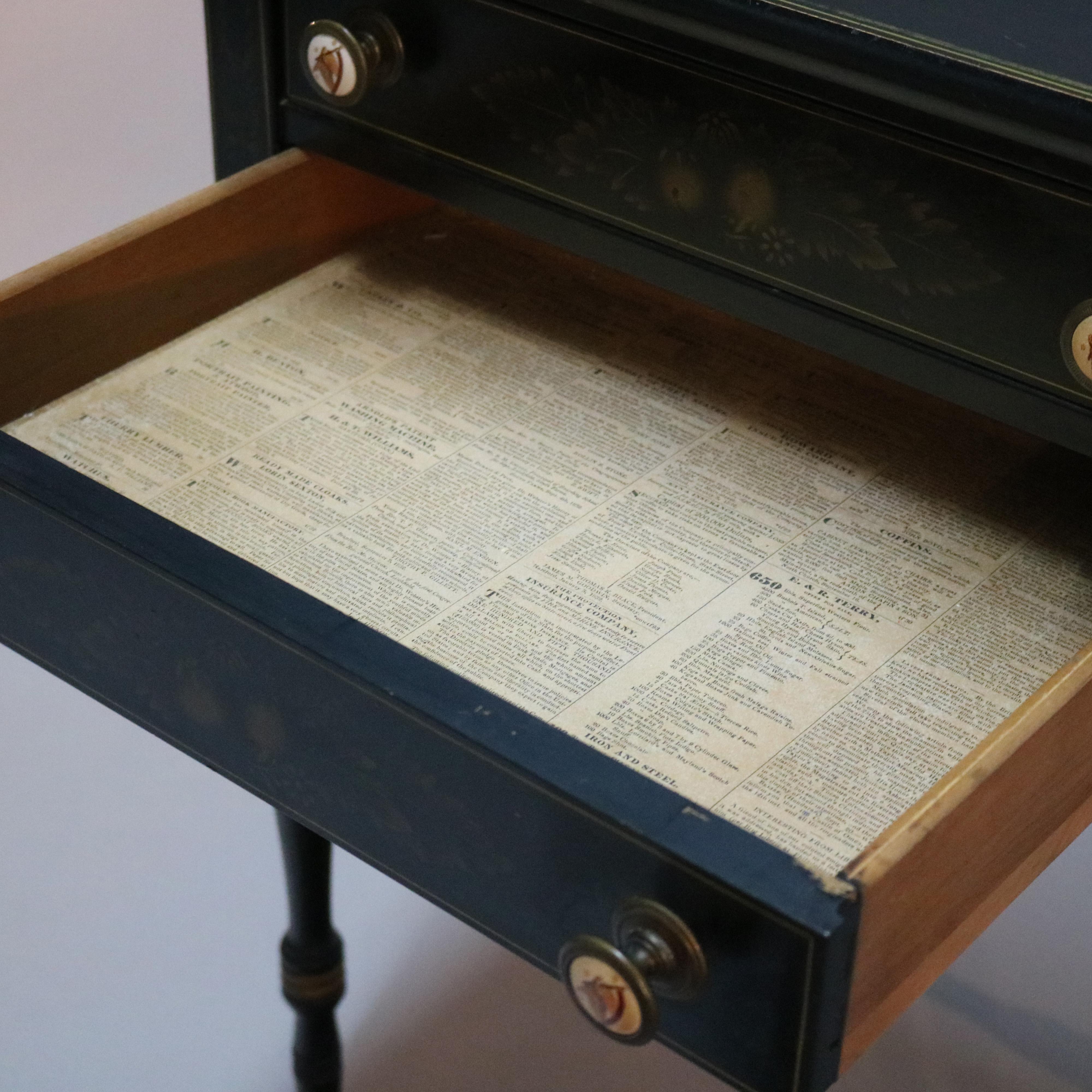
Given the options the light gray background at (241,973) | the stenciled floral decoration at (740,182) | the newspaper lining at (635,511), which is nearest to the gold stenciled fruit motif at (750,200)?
the stenciled floral decoration at (740,182)

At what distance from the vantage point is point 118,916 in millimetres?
1524

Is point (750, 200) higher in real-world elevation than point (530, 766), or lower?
higher

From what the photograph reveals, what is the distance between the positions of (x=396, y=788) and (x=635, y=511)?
0.81 ft

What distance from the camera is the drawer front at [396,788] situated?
0.67 m

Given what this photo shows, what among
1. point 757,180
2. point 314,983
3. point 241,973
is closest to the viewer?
point 757,180

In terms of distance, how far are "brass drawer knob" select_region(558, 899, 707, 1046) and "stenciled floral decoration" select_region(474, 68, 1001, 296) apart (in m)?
0.35

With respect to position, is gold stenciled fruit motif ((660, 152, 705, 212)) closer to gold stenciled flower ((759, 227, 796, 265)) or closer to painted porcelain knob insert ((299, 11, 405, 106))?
gold stenciled flower ((759, 227, 796, 265))

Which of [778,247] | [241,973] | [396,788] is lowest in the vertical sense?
[241,973]

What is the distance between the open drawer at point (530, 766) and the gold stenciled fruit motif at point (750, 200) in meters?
0.15

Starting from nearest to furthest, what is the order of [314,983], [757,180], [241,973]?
[757,180] < [314,983] < [241,973]

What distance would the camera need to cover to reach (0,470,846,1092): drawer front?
0.67 meters

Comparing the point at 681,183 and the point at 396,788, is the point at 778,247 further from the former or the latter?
the point at 396,788

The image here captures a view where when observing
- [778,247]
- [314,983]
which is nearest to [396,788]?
[778,247]

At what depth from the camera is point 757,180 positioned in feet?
2.97
